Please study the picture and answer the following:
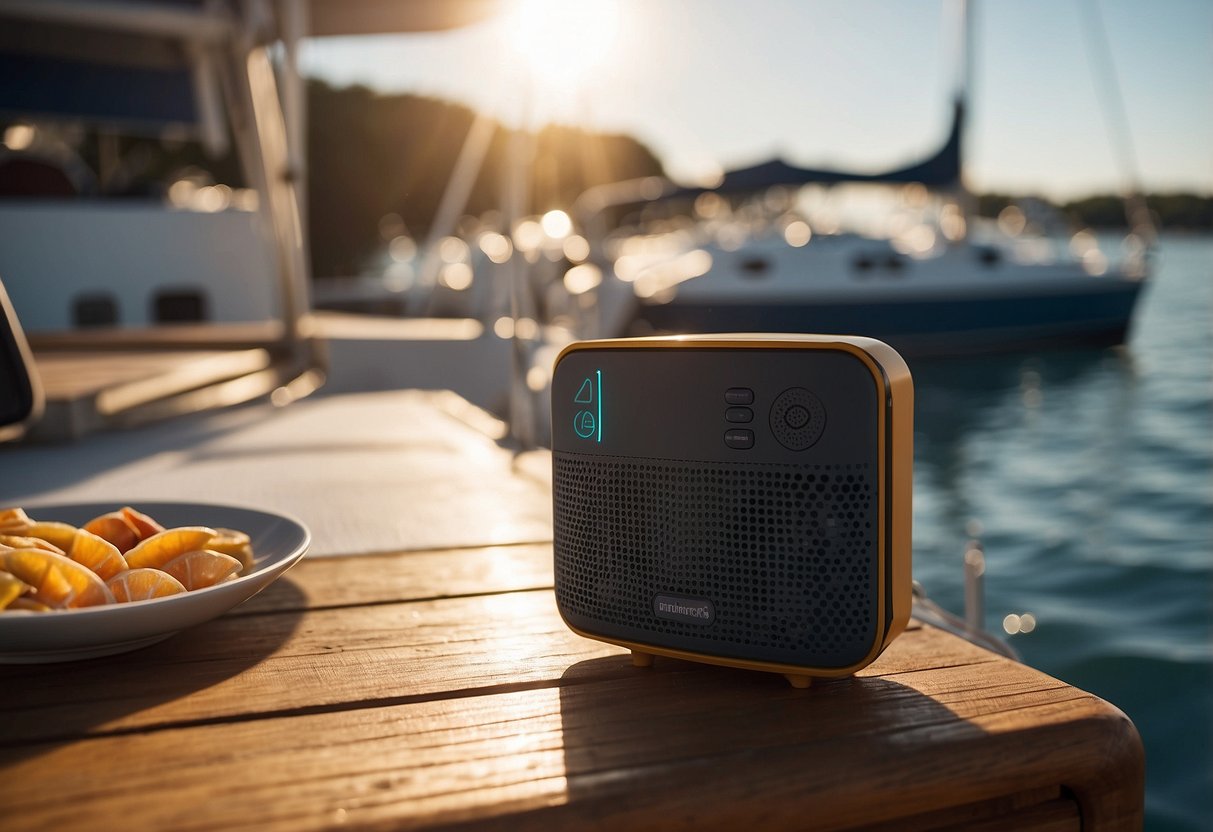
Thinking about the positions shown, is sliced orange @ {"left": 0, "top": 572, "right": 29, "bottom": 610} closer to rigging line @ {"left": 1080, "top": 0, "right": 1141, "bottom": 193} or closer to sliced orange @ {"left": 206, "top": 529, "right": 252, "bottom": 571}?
sliced orange @ {"left": 206, "top": 529, "right": 252, "bottom": 571}

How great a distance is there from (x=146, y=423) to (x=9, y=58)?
10.1 ft

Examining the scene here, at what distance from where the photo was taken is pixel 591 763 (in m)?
0.56

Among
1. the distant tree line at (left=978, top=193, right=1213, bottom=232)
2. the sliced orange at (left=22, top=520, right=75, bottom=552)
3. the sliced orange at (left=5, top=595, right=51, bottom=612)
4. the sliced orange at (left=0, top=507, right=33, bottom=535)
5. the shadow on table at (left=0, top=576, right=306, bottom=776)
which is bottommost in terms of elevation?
the shadow on table at (left=0, top=576, right=306, bottom=776)

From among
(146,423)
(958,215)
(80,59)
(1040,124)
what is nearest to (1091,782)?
(146,423)

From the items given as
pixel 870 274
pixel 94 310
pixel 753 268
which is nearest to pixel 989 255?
pixel 870 274

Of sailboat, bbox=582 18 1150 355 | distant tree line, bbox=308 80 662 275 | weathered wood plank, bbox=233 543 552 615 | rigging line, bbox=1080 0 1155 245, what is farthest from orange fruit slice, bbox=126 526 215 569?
distant tree line, bbox=308 80 662 275

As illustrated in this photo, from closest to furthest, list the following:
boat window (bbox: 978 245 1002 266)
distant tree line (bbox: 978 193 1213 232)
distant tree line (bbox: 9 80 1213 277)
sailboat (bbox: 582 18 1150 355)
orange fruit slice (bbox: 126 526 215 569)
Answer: orange fruit slice (bbox: 126 526 215 569) < sailboat (bbox: 582 18 1150 355) < boat window (bbox: 978 245 1002 266) < distant tree line (bbox: 978 193 1213 232) < distant tree line (bbox: 9 80 1213 277)

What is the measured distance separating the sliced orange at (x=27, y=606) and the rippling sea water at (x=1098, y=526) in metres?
2.32

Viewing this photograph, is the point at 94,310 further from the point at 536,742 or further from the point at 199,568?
the point at 536,742

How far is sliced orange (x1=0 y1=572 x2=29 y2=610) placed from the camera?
62cm

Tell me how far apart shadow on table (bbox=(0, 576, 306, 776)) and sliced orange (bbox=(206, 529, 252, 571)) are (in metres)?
0.06

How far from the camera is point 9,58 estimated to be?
173 inches

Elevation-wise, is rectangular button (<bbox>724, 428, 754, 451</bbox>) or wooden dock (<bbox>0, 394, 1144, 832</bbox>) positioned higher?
rectangular button (<bbox>724, 428, 754, 451</bbox>)

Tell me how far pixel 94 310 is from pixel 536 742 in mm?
4357
